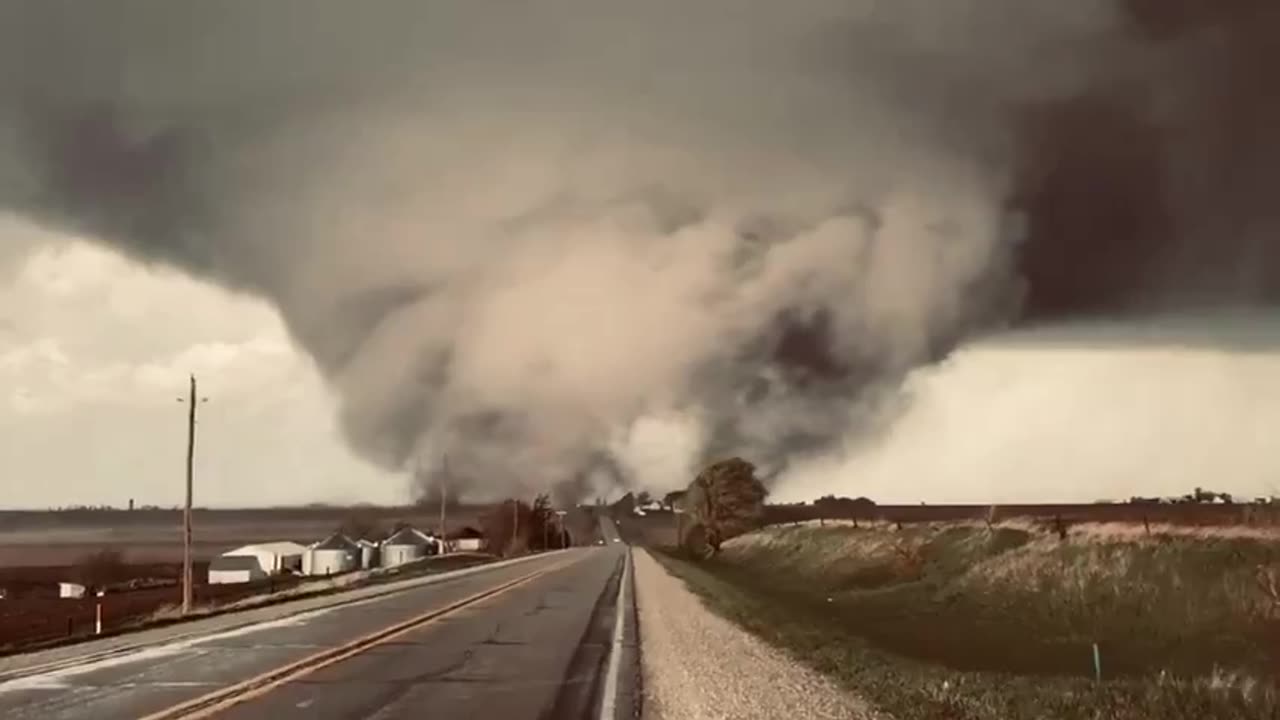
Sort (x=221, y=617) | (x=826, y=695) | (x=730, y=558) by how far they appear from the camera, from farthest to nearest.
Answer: (x=730, y=558), (x=221, y=617), (x=826, y=695)

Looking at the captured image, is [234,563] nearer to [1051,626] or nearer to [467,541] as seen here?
[467,541]

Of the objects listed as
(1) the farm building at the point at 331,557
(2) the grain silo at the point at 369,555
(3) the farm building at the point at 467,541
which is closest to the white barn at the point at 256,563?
(1) the farm building at the point at 331,557

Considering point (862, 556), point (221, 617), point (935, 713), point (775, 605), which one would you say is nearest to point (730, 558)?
point (862, 556)

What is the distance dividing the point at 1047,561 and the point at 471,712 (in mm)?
31317

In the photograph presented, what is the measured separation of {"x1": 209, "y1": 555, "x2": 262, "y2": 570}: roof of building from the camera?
129875mm

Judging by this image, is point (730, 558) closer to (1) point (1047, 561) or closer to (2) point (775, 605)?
(2) point (775, 605)

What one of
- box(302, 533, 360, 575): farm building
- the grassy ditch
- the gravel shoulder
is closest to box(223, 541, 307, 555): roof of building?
box(302, 533, 360, 575): farm building

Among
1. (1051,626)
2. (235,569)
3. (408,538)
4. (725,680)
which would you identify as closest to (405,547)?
(408,538)

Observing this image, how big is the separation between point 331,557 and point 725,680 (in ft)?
415

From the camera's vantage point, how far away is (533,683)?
22078mm

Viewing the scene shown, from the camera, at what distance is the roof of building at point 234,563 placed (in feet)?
426

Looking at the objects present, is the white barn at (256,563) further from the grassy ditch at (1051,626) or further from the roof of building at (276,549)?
the grassy ditch at (1051,626)

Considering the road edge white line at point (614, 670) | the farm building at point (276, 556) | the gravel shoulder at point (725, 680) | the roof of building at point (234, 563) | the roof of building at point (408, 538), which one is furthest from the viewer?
the roof of building at point (408, 538)

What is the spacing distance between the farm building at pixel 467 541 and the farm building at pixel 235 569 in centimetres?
4287
